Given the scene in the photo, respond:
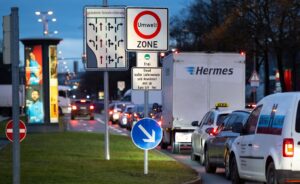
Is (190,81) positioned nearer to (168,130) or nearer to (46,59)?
(168,130)

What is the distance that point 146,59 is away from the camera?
57.4ft

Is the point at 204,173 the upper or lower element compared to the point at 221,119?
lower

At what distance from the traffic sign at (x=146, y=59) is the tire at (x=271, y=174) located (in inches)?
210

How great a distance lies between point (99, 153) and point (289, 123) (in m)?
11.7

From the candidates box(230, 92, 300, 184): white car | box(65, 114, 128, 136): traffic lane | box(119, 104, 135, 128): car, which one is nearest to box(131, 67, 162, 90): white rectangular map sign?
box(230, 92, 300, 184): white car

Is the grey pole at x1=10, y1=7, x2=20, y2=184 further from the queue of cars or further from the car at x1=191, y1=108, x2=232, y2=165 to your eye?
the car at x1=191, y1=108, x2=232, y2=165

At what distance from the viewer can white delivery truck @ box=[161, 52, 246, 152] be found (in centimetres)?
2622

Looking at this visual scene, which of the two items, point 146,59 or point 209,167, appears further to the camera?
point 209,167

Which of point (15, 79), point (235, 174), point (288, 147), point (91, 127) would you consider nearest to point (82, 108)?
point (91, 127)

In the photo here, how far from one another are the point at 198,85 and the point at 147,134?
10046 mm

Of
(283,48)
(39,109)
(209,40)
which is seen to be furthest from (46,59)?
(209,40)

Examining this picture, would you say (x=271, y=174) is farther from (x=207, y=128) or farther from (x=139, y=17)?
(x=207, y=128)

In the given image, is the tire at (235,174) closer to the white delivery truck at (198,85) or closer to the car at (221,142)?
the car at (221,142)

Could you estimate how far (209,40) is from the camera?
197 feet
